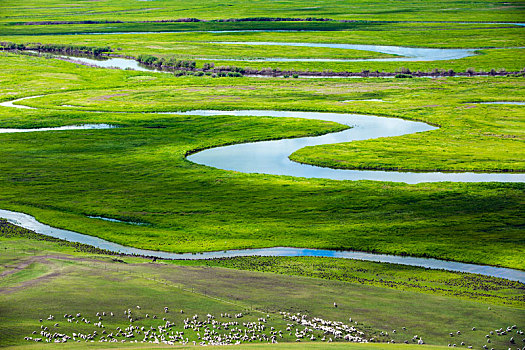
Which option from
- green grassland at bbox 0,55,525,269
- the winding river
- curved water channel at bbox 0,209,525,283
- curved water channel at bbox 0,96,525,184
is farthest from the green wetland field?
curved water channel at bbox 0,96,525,184

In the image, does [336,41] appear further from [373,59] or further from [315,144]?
[315,144]

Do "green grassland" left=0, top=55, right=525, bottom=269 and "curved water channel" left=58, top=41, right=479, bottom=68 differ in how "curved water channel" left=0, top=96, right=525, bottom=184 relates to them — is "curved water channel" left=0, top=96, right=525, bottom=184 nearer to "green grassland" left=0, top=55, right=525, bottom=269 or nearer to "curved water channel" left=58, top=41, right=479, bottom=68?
"green grassland" left=0, top=55, right=525, bottom=269

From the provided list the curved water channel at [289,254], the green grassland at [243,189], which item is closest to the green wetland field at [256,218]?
the green grassland at [243,189]

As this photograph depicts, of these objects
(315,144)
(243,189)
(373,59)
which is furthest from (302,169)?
(373,59)

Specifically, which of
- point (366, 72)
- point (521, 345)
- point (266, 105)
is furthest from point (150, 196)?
point (366, 72)

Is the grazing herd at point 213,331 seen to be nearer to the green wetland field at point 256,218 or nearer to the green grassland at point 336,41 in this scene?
the green wetland field at point 256,218
